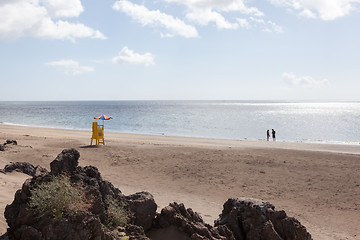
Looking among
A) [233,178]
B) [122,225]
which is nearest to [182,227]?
[122,225]

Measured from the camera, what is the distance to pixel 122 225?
250 inches

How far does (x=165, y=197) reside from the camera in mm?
13312

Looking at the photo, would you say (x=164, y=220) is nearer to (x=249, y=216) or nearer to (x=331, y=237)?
(x=249, y=216)

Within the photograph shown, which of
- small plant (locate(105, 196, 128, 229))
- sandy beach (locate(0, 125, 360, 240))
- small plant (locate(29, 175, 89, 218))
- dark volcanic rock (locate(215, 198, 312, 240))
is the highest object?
small plant (locate(29, 175, 89, 218))

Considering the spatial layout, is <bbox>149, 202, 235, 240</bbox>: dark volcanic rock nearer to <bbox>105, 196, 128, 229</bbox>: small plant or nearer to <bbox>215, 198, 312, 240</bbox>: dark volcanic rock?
<bbox>215, 198, 312, 240</bbox>: dark volcanic rock

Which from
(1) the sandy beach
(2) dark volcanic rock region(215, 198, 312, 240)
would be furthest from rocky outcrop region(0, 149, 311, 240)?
(1) the sandy beach

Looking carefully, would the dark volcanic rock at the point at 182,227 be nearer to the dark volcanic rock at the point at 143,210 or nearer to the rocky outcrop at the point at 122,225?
the rocky outcrop at the point at 122,225

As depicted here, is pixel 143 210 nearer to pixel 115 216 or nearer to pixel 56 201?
pixel 115 216

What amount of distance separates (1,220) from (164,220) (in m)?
3.34

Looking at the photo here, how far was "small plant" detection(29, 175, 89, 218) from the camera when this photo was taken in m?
5.39

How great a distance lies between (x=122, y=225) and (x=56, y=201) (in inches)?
56.4

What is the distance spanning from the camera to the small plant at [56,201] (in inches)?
212

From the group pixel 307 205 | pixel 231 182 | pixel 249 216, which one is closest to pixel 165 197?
pixel 231 182

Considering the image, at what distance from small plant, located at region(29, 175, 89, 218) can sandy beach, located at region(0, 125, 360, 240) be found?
3.66 metres
